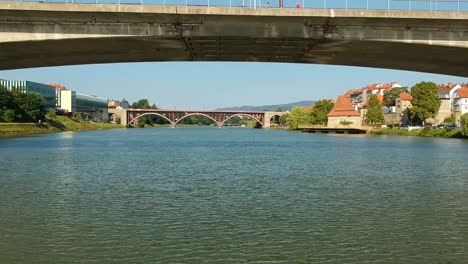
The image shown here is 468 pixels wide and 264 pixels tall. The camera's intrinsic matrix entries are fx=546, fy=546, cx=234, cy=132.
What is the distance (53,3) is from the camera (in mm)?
36406

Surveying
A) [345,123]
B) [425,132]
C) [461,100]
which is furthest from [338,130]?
[425,132]

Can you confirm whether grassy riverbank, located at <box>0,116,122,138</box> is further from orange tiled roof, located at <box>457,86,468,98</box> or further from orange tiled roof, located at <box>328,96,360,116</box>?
orange tiled roof, located at <box>457,86,468,98</box>

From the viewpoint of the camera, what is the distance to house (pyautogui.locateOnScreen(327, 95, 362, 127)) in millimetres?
181137

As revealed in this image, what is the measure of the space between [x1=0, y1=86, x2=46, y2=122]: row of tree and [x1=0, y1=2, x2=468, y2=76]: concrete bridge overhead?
9426 cm

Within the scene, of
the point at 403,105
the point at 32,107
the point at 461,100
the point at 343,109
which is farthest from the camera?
the point at 403,105

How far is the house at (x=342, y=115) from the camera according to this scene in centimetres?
18114

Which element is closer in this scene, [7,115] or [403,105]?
[7,115]

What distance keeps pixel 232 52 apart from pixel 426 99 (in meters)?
96.0

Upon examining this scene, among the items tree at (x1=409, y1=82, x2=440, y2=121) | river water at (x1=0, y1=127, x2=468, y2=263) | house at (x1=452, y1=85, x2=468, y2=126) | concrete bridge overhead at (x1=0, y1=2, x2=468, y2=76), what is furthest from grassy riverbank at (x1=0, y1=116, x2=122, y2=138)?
house at (x1=452, y1=85, x2=468, y2=126)

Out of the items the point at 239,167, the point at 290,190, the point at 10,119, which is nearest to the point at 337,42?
the point at 239,167

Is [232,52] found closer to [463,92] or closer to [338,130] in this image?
[338,130]

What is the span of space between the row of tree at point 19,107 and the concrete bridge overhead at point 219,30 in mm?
94261

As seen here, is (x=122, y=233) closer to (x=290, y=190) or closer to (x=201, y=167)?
(x=290, y=190)

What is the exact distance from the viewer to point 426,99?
424ft
